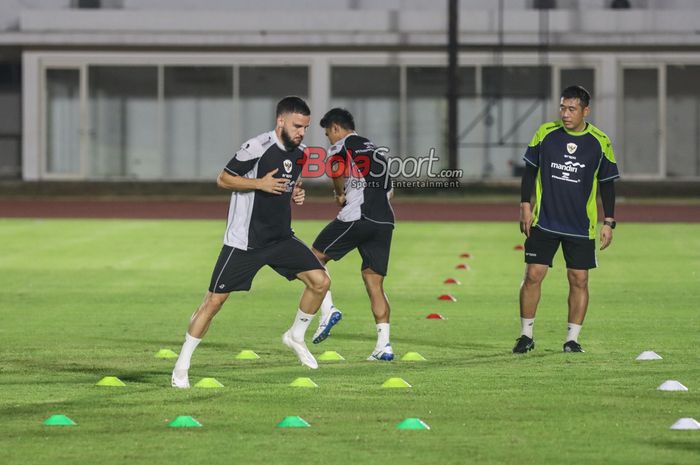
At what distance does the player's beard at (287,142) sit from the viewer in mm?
10406

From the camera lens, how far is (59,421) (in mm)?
8836

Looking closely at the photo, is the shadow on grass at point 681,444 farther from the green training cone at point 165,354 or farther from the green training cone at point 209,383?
the green training cone at point 165,354

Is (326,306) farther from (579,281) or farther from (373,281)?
(579,281)

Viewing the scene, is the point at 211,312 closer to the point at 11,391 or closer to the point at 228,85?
the point at 11,391

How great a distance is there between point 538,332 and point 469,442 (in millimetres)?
5434

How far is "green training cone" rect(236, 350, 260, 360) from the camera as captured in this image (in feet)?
38.8

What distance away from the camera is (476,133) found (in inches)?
1652

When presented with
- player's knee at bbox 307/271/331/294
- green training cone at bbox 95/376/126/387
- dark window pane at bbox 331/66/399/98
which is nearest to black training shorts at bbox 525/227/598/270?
player's knee at bbox 307/271/331/294

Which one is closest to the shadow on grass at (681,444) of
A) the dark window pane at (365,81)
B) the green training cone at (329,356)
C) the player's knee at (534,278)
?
the green training cone at (329,356)

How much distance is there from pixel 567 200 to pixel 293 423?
4038 millimetres

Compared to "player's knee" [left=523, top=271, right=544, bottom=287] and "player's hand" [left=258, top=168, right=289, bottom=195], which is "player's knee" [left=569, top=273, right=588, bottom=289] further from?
"player's hand" [left=258, top=168, right=289, bottom=195]

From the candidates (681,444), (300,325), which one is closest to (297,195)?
(300,325)

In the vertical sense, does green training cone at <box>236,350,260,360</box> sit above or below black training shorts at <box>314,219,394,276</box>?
below

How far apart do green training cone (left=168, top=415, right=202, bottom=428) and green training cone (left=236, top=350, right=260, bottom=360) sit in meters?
3.00
